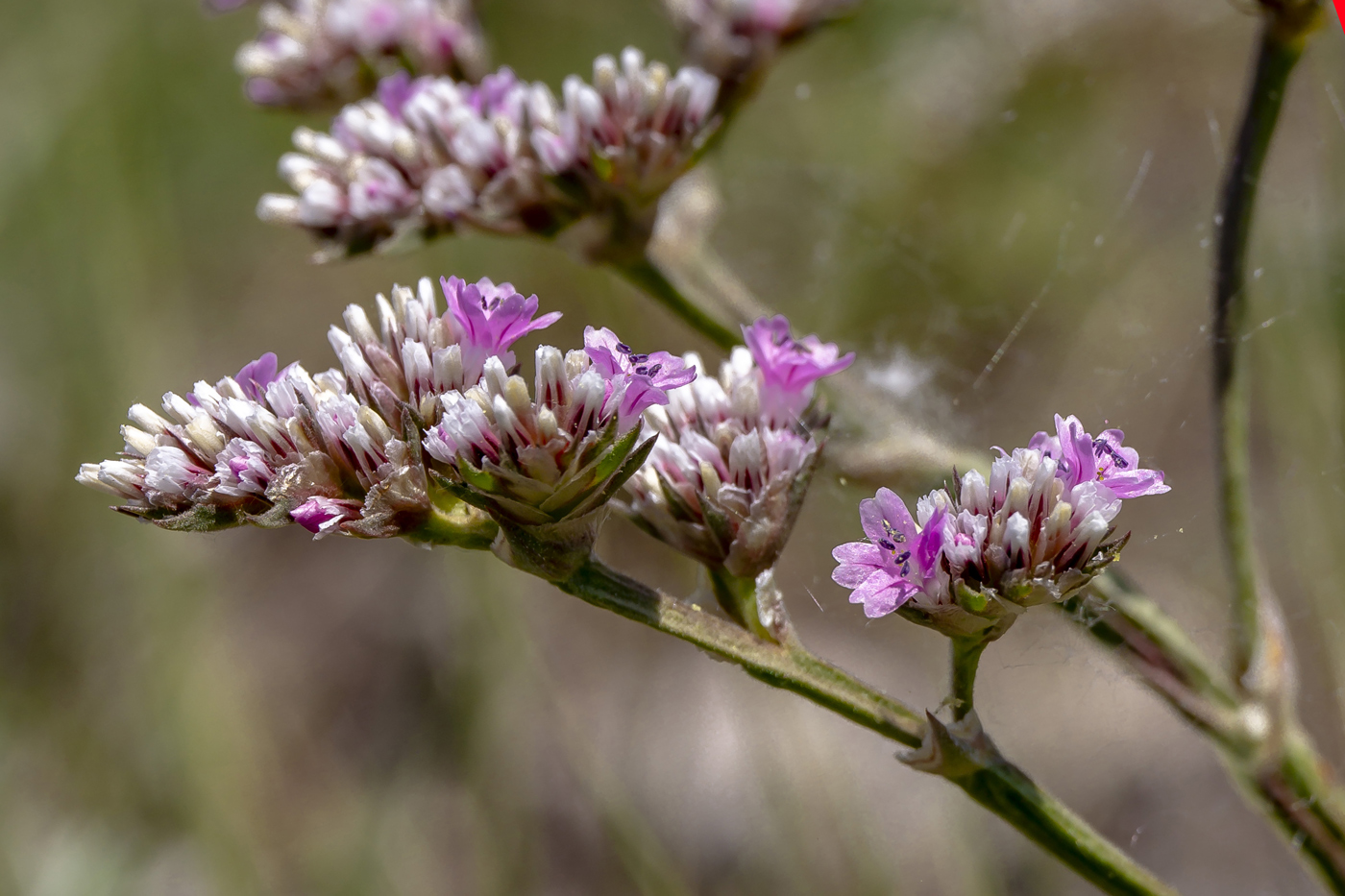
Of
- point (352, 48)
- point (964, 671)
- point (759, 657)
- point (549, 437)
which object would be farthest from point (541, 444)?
point (352, 48)

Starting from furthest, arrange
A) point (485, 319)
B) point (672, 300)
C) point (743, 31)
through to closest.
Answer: point (743, 31) < point (672, 300) < point (485, 319)

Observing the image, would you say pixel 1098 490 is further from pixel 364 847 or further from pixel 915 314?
pixel 915 314

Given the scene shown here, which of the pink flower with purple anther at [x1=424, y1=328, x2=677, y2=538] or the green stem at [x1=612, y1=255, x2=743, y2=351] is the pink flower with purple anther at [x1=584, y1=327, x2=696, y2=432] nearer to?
the pink flower with purple anther at [x1=424, y1=328, x2=677, y2=538]

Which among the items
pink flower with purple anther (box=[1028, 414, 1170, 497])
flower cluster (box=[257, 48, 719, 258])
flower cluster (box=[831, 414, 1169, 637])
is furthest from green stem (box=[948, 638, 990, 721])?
flower cluster (box=[257, 48, 719, 258])

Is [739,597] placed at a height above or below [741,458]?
below

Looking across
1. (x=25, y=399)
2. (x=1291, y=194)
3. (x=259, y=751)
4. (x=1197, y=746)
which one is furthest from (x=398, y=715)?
(x=1291, y=194)

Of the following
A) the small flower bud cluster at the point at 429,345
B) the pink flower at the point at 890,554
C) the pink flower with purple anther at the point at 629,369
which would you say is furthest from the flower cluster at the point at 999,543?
the small flower bud cluster at the point at 429,345

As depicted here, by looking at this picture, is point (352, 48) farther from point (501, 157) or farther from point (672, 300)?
point (672, 300)
